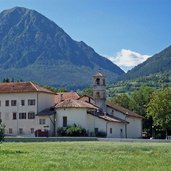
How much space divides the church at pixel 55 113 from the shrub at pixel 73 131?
61.1 inches

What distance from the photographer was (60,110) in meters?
95.4

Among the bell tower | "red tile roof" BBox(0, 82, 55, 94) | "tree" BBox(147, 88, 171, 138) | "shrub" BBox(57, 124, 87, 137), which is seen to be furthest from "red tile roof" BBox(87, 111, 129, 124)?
"red tile roof" BBox(0, 82, 55, 94)

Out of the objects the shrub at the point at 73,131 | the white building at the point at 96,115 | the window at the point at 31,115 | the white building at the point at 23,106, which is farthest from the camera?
the window at the point at 31,115

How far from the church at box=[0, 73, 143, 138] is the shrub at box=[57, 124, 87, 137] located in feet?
5.09

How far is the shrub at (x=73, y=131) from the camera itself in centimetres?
9112

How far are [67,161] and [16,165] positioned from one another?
12.0ft

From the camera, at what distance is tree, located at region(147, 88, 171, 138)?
328 ft

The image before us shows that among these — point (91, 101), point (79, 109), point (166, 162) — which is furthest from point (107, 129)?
point (166, 162)

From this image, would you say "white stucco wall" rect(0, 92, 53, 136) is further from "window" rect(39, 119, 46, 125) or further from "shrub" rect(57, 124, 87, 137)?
"shrub" rect(57, 124, 87, 137)

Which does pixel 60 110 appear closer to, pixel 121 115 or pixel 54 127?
pixel 54 127

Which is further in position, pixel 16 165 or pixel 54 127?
pixel 54 127

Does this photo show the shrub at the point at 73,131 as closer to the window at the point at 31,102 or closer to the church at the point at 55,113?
the church at the point at 55,113

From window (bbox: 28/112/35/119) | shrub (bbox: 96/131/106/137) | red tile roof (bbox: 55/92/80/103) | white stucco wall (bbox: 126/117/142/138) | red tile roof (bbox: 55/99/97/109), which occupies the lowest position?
shrub (bbox: 96/131/106/137)

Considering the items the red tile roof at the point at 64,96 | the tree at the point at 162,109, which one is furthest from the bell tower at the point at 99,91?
the tree at the point at 162,109
